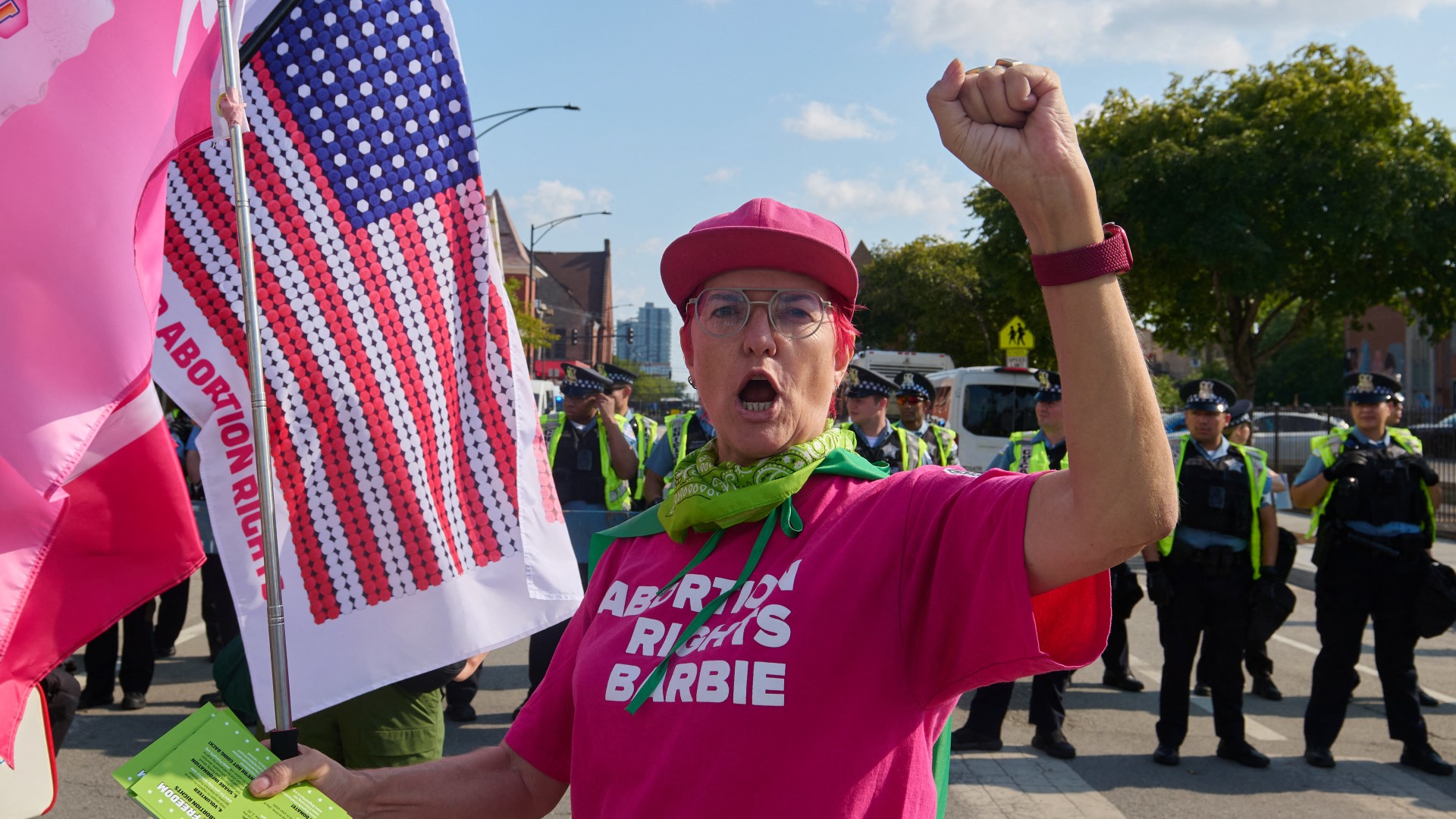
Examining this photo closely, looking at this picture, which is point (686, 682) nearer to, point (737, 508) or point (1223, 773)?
point (737, 508)

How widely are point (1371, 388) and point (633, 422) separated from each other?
19.2ft

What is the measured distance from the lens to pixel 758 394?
1911 mm

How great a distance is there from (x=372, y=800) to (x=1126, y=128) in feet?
73.8

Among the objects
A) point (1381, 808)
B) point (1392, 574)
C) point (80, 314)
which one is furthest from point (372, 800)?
point (1392, 574)

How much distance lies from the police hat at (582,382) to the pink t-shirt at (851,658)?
22.8ft

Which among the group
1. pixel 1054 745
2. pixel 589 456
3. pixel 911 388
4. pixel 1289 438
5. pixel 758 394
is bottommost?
pixel 1054 745

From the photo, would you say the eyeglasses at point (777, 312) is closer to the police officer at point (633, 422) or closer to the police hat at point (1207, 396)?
the police hat at point (1207, 396)

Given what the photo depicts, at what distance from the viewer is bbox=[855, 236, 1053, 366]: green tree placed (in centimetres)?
4025

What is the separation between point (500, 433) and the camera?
308 centimetres

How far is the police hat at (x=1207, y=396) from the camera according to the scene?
6.96 m

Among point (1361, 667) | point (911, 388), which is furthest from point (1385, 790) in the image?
point (911, 388)

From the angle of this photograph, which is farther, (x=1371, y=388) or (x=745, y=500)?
(x=1371, y=388)

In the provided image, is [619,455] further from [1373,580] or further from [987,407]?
[987,407]

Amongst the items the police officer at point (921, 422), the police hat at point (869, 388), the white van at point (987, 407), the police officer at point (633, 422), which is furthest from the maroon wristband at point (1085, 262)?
the white van at point (987, 407)
